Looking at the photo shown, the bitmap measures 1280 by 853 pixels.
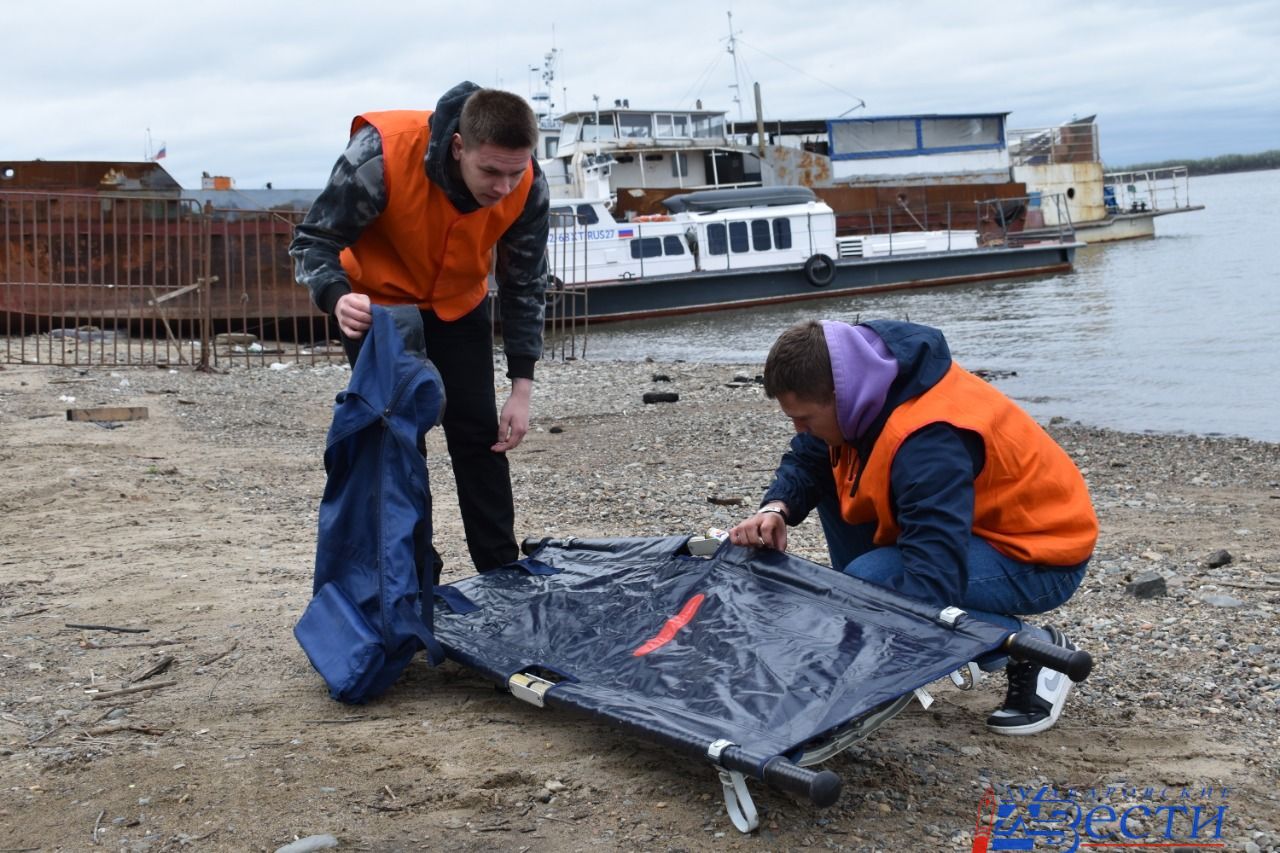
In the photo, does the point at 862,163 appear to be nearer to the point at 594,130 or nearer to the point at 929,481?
the point at 594,130

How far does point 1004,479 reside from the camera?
9.96 ft

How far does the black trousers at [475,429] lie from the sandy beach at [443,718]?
63 centimetres

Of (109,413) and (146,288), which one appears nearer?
(109,413)

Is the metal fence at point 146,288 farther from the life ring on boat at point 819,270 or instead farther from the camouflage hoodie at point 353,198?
the camouflage hoodie at point 353,198

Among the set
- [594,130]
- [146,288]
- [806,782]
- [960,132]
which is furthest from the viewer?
[960,132]

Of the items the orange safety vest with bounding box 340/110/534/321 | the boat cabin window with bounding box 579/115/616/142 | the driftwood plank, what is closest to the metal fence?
the driftwood plank

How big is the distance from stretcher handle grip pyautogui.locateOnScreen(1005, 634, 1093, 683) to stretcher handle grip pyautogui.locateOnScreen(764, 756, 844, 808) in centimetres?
61

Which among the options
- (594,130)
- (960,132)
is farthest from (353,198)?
(960,132)

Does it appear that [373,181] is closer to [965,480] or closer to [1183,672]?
[965,480]

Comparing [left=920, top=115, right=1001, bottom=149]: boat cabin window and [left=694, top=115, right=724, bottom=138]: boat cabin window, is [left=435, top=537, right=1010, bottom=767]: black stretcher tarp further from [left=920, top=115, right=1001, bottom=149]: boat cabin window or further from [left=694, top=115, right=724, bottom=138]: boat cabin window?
[left=920, top=115, right=1001, bottom=149]: boat cabin window

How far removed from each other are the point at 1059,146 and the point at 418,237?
42.3 metres

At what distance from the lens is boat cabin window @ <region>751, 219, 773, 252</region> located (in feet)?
90.0

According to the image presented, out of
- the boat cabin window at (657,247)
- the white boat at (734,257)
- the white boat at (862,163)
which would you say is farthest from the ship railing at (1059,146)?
the boat cabin window at (657,247)

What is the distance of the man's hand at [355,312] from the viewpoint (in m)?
3.37
